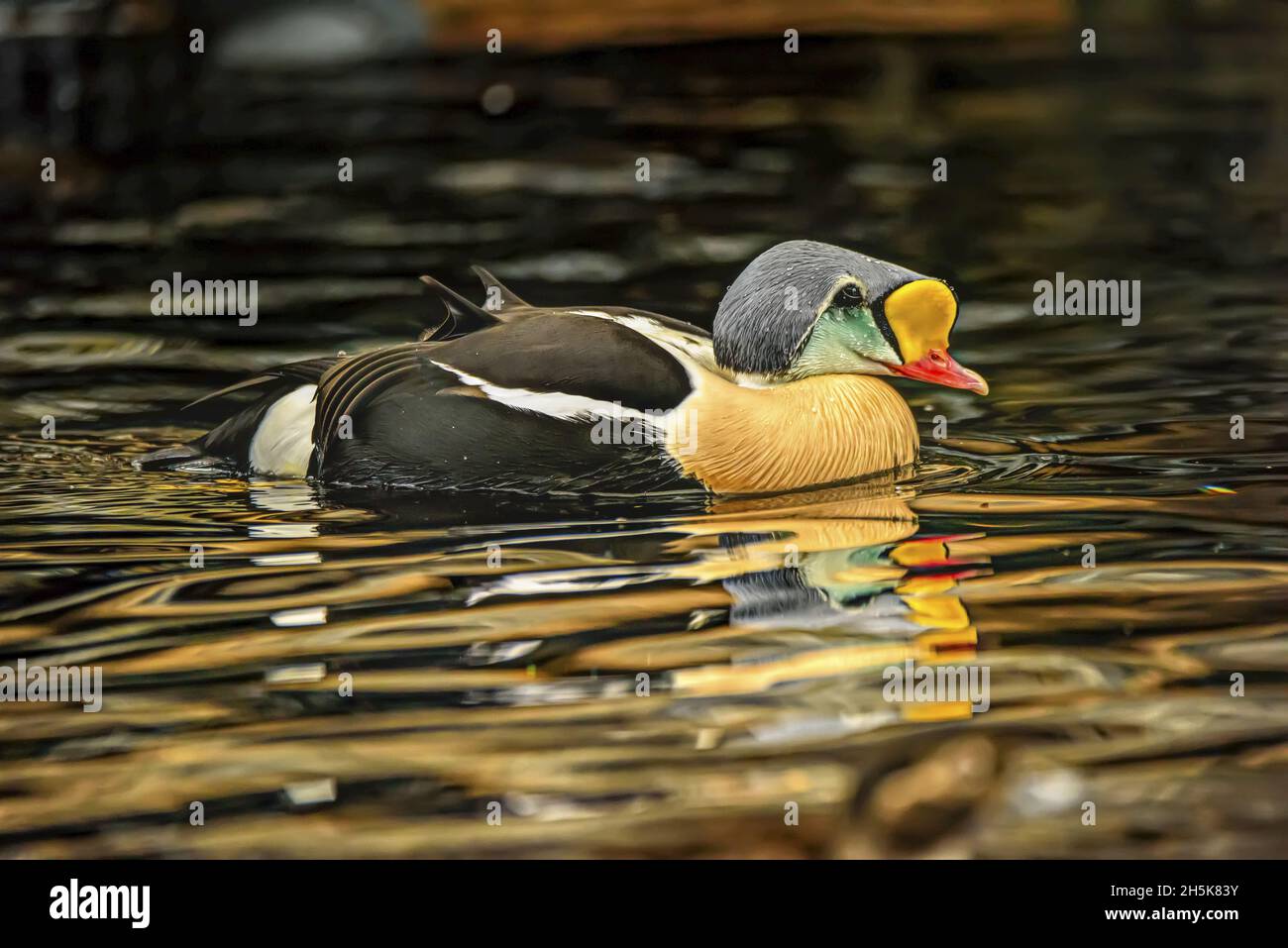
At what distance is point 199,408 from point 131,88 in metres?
9.18

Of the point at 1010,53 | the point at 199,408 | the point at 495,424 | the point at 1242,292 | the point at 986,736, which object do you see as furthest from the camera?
the point at 1010,53

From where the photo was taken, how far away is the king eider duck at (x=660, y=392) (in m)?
6.56

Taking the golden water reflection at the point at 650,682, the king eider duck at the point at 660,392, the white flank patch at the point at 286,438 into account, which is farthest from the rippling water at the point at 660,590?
the white flank patch at the point at 286,438

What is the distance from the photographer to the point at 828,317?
6.82 meters

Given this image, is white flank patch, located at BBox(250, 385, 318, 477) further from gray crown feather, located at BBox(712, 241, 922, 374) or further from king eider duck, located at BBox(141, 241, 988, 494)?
A: gray crown feather, located at BBox(712, 241, 922, 374)

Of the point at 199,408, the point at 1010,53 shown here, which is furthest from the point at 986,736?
the point at 1010,53

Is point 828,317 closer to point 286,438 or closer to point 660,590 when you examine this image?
point 660,590

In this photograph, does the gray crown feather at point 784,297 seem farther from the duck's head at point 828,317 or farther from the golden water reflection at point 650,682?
the golden water reflection at point 650,682

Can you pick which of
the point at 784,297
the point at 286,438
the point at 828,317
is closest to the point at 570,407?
the point at 784,297

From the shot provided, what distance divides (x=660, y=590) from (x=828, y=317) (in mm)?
1594

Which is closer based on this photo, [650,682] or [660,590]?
[650,682]

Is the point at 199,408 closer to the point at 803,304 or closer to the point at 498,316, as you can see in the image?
the point at 498,316

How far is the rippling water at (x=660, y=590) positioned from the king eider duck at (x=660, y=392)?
0.55ft

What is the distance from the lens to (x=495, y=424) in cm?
667
